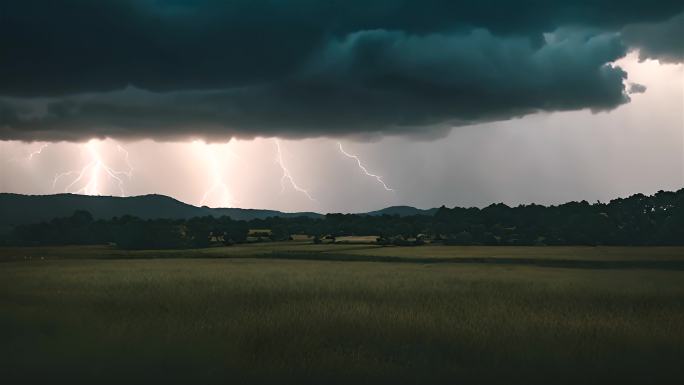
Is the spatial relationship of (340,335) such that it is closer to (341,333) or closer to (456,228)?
(341,333)

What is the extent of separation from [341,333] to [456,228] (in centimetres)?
10595

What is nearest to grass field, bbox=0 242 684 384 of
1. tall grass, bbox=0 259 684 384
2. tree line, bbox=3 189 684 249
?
tall grass, bbox=0 259 684 384

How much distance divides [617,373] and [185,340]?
11.7 meters

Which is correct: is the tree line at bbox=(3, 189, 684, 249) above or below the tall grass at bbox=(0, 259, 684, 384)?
above

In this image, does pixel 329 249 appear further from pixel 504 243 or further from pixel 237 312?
pixel 237 312

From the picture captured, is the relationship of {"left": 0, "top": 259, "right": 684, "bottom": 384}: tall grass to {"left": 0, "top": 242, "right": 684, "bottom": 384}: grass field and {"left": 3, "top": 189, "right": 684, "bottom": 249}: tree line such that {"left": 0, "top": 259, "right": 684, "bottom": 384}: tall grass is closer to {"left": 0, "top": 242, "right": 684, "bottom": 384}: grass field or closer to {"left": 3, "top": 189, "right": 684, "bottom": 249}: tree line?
{"left": 0, "top": 242, "right": 684, "bottom": 384}: grass field

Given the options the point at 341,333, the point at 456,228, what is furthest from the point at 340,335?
the point at 456,228

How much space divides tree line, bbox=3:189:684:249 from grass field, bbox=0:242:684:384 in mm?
74087

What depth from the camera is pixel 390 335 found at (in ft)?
66.2

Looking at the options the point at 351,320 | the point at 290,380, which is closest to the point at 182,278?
the point at 351,320

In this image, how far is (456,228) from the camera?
124188mm

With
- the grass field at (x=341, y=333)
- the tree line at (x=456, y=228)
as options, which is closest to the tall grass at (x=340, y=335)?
the grass field at (x=341, y=333)

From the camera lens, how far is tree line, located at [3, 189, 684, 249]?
115m

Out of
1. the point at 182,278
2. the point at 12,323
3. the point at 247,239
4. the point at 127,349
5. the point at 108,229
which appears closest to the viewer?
the point at 127,349
